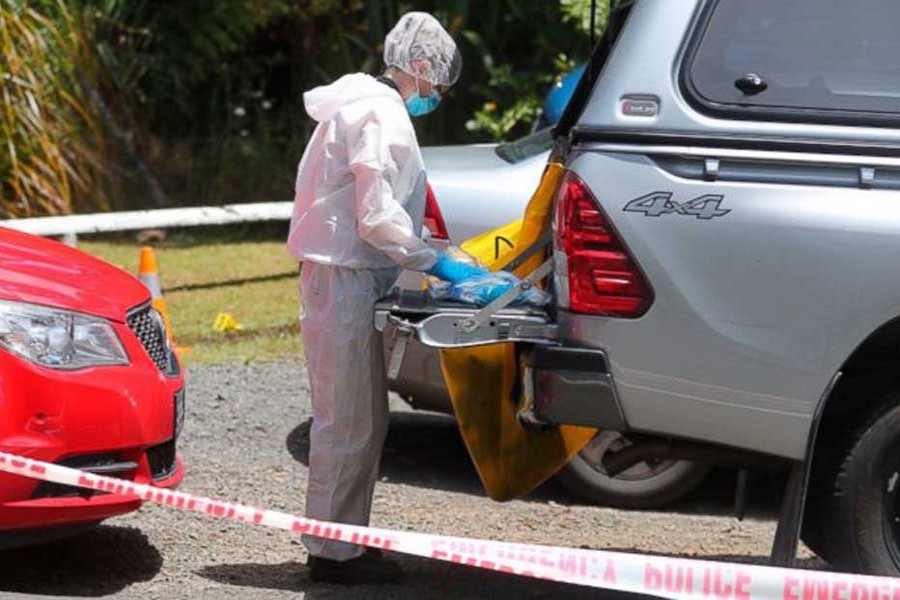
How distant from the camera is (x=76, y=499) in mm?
5449

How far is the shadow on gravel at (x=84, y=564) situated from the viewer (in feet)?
19.3

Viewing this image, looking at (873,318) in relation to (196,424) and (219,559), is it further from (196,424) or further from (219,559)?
(196,424)

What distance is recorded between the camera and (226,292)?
11.8 metres

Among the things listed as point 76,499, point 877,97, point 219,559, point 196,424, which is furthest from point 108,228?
point 877,97

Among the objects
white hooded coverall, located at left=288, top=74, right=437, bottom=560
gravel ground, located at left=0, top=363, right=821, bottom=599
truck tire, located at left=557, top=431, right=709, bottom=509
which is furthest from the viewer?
truck tire, located at left=557, top=431, right=709, bottom=509

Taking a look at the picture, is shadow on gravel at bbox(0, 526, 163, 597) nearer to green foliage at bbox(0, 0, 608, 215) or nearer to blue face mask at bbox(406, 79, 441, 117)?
blue face mask at bbox(406, 79, 441, 117)

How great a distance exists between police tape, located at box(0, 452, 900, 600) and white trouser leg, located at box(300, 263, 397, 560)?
636 mm

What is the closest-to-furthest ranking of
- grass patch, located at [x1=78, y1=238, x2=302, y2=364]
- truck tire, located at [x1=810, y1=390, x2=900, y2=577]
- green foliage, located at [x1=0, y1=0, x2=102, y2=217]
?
truck tire, located at [x1=810, y1=390, x2=900, y2=577], grass patch, located at [x1=78, y1=238, x2=302, y2=364], green foliage, located at [x1=0, y1=0, x2=102, y2=217]

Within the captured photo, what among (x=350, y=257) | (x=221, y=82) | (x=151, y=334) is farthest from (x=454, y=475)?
(x=221, y=82)

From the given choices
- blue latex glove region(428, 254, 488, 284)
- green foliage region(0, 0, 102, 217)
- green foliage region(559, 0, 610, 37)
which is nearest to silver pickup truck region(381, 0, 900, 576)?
blue latex glove region(428, 254, 488, 284)

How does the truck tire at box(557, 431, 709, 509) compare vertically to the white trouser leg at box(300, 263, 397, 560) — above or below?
below

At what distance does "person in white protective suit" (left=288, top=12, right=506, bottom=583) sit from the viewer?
5621 mm

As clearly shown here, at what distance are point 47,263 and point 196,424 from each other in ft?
8.42

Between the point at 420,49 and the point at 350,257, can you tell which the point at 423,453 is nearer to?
the point at 350,257
